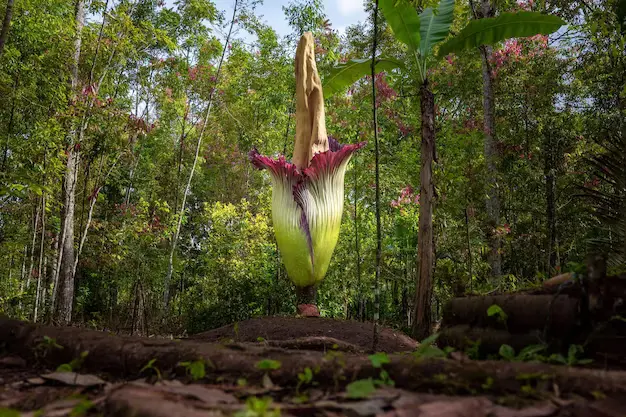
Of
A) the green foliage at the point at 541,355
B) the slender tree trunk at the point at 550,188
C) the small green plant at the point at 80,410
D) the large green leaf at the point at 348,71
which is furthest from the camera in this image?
the slender tree trunk at the point at 550,188

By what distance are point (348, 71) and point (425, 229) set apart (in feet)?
8.04

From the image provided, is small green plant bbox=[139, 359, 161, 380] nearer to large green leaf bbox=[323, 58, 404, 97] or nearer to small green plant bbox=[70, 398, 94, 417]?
small green plant bbox=[70, 398, 94, 417]

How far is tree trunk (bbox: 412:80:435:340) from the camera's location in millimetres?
Answer: 4098

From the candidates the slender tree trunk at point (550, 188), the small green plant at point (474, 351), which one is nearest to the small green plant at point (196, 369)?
the small green plant at point (474, 351)

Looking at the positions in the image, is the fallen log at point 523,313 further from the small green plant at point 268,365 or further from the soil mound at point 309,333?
the soil mound at point 309,333

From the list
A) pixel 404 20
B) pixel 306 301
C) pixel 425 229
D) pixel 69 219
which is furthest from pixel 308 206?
pixel 69 219

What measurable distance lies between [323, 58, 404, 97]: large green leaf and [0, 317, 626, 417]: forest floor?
13.9 feet

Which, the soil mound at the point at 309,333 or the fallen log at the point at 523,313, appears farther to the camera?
the soil mound at the point at 309,333

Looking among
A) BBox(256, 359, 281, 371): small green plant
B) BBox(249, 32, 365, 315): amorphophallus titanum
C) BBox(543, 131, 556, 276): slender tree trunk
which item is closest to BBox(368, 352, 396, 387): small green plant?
BBox(256, 359, 281, 371): small green plant

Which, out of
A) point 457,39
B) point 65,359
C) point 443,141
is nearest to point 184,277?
point 443,141

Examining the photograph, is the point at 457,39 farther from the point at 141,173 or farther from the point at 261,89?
the point at 141,173

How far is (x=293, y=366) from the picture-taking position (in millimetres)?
1349

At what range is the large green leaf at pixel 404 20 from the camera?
14.2 ft

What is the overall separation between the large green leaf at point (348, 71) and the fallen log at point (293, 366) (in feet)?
13.8
